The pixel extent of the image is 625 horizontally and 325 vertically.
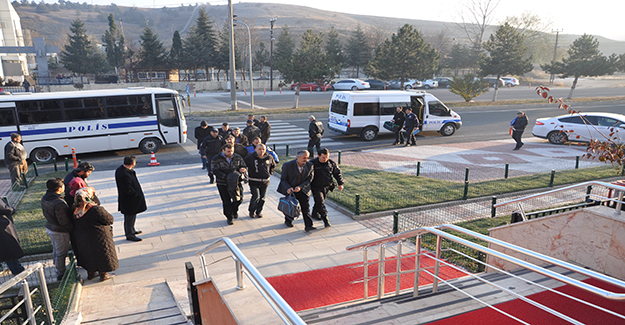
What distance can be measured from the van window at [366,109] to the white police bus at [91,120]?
25.3ft

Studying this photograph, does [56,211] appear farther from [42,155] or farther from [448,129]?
[448,129]

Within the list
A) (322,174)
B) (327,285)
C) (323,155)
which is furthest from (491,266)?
(322,174)

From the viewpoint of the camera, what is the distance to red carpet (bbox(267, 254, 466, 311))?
5.83 meters

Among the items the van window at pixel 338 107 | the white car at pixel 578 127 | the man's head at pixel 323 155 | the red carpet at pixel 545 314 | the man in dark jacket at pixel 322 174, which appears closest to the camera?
the red carpet at pixel 545 314

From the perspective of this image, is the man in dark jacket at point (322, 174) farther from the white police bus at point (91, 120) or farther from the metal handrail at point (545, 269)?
the white police bus at point (91, 120)

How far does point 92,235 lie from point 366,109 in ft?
47.7

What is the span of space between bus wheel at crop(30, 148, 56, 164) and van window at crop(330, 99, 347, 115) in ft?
39.1

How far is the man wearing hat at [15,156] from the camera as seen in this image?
11.6m

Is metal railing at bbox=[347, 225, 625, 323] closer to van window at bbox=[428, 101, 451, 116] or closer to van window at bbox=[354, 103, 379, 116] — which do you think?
van window at bbox=[354, 103, 379, 116]

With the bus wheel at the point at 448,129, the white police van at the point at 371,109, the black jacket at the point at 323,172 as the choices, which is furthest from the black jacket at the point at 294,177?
the bus wheel at the point at 448,129

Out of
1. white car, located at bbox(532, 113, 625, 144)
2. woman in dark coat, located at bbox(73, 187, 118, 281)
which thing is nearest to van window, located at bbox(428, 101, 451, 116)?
white car, located at bbox(532, 113, 625, 144)

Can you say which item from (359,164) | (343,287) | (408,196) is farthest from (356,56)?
(343,287)

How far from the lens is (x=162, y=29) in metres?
152

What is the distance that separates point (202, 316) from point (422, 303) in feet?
8.77
